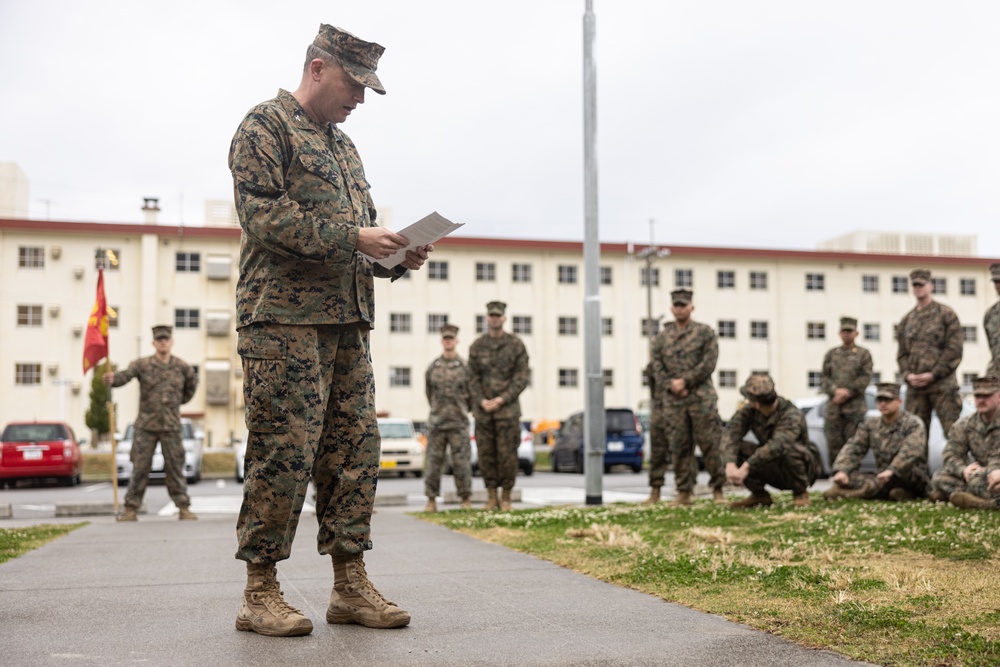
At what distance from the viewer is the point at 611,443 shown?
94.7 ft

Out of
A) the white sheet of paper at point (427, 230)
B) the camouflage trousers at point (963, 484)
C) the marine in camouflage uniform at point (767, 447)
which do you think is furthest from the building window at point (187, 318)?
the white sheet of paper at point (427, 230)

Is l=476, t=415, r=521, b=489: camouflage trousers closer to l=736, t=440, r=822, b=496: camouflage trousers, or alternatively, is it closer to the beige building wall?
l=736, t=440, r=822, b=496: camouflage trousers

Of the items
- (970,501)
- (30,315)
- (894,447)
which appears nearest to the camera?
(970,501)

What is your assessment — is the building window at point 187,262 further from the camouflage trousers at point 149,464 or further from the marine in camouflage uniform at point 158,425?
the camouflage trousers at point 149,464

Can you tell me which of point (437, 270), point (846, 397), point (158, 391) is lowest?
point (846, 397)

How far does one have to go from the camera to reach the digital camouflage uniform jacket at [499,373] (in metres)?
12.1

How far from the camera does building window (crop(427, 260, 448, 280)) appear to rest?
187ft

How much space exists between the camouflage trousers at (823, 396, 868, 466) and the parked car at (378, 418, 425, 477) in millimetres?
13898

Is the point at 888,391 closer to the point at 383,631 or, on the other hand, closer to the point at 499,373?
the point at 499,373

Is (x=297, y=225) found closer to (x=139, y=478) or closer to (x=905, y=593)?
(x=905, y=593)

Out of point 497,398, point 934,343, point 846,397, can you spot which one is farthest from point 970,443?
point 497,398

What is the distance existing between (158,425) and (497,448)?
3774mm

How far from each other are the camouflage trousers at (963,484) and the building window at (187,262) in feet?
157

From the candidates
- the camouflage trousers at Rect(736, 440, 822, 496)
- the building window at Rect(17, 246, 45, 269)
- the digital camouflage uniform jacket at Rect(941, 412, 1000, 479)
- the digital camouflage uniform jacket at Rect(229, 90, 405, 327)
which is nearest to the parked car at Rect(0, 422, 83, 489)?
the camouflage trousers at Rect(736, 440, 822, 496)
